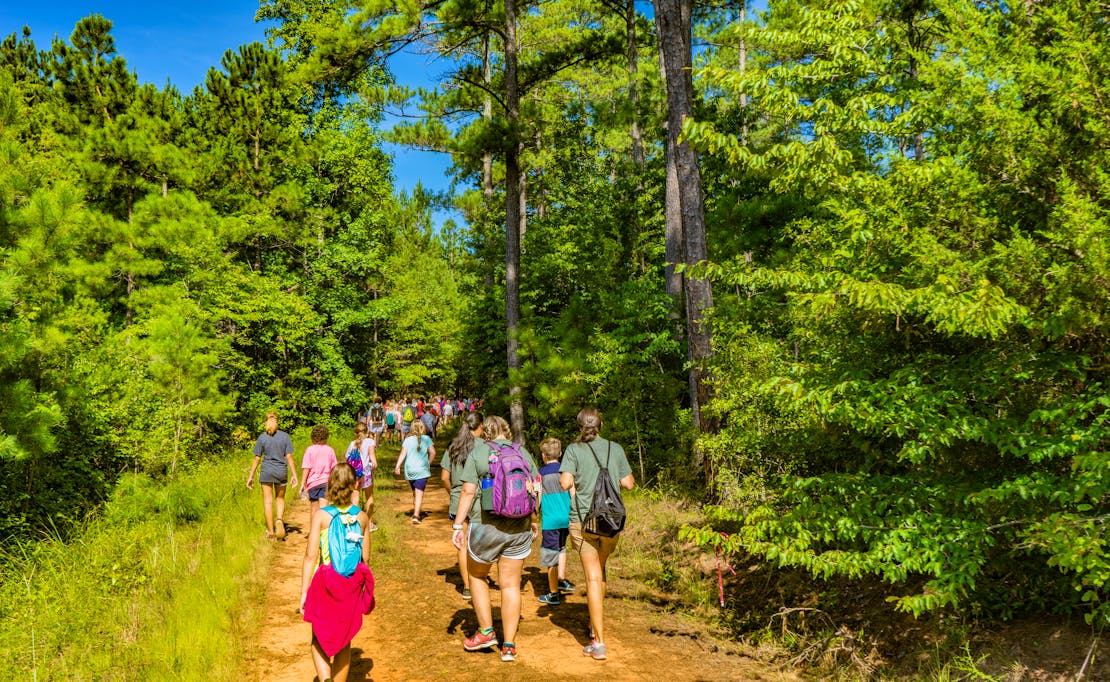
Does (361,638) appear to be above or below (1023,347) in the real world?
below

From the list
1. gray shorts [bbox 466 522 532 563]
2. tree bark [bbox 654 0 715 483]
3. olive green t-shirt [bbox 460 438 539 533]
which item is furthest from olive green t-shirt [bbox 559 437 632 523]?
tree bark [bbox 654 0 715 483]

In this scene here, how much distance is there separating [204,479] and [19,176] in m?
6.63

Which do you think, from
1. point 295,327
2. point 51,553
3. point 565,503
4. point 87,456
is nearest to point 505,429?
point 565,503

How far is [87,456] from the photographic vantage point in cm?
1012

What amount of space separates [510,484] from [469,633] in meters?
1.84

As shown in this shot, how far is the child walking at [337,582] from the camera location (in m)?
4.41

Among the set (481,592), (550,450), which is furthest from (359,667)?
(550,450)

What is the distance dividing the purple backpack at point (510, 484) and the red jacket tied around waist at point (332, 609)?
4.34 ft

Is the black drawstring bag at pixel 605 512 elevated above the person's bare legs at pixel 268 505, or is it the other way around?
the black drawstring bag at pixel 605 512

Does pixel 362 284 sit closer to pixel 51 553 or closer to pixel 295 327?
pixel 295 327

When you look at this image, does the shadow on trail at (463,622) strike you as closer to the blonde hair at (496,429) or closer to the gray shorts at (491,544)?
the gray shorts at (491,544)

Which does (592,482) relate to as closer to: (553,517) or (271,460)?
(553,517)

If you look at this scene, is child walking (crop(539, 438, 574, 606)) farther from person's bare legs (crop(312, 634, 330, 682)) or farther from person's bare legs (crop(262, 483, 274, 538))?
person's bare legs (crop(262, 483, 274, 538))

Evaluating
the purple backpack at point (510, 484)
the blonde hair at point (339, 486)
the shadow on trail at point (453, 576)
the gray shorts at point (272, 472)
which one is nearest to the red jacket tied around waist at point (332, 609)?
the blonde hair at point (339, 486)
